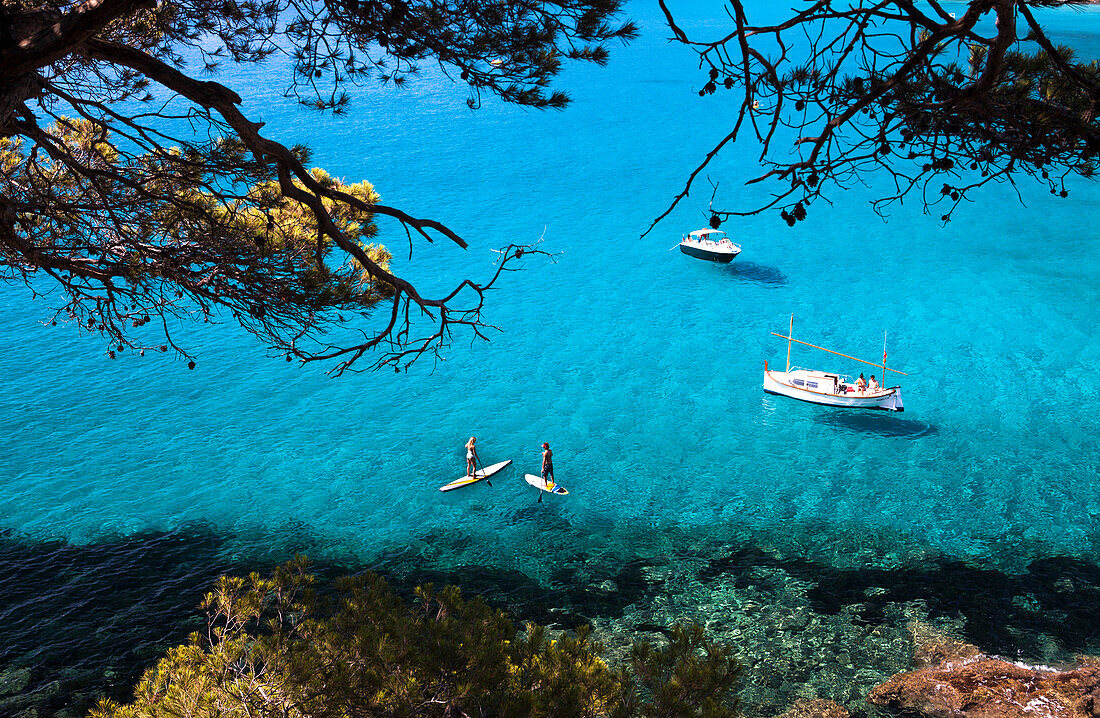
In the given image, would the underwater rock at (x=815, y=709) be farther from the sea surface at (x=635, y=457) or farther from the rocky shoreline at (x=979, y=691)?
the sea surface at (x=635, y=457)

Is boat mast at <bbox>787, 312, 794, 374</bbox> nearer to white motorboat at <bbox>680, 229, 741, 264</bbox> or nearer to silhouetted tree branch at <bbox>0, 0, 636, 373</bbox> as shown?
white motorboat at <bbox>680, 229, 741, 264</bbox>

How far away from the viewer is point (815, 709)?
911 centimetres

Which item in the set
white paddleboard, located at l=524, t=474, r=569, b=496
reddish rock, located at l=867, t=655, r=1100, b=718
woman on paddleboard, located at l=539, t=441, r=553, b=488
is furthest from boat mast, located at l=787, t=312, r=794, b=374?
reddish rock, located at l=867, t=655, r=1100, b=718

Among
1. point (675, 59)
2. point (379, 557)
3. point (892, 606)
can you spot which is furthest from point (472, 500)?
point (675, 59)

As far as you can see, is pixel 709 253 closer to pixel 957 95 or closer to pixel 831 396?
pixel 831 396

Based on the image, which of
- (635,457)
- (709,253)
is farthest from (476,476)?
(709,253)

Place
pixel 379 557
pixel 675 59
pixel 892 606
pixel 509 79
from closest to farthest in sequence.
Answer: pixel 509 79 < pixel 892 606 < pixel 379 557 < pixel 675 59

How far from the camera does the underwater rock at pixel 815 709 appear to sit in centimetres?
899

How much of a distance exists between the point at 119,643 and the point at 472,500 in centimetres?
661

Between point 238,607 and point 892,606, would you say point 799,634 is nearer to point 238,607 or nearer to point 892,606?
point 892,606

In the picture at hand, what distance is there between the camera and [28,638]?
1049 centimetres

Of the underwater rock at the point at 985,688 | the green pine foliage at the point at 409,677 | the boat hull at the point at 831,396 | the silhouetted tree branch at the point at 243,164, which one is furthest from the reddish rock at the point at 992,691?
the boat hull at the point at 831,396

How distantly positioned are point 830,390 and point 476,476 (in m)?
9.15

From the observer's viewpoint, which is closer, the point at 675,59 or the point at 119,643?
the point at 119,643
